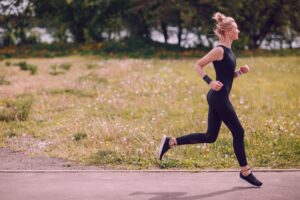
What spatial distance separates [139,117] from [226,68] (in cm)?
464

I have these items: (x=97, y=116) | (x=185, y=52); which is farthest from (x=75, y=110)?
(x=185, y=52)

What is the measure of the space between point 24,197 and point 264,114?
6003 mm

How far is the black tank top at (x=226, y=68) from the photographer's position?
567cm

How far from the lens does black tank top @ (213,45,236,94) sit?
18.6ft

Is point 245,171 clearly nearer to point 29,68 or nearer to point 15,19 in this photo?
point 29,68

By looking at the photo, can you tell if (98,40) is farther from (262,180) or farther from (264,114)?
(262,180)

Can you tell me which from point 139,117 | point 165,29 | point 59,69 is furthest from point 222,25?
point 165,29

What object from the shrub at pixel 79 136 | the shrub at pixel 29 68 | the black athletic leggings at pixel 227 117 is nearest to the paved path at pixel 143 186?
the black athletic leggings at pixel 227 117

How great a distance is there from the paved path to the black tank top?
1.22 metres

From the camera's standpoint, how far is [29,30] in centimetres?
3375

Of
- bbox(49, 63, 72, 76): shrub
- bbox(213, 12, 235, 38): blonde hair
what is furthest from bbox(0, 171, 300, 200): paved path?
bbox(49, 63, 72, 76): shrub

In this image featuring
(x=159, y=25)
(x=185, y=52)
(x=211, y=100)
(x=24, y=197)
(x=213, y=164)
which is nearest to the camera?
(x=24, y=197)

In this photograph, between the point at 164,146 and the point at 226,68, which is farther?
the point at 164,146

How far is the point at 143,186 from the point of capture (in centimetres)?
570
